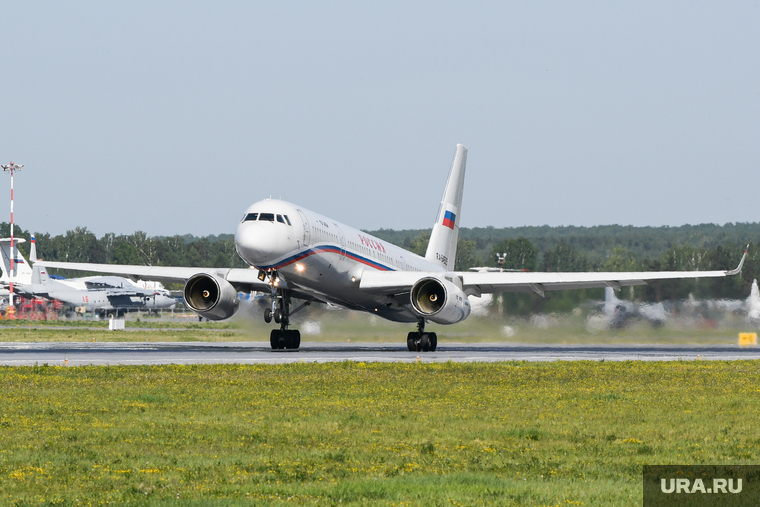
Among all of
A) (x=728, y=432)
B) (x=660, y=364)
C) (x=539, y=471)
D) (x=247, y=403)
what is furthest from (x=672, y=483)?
(x=660, y=364)

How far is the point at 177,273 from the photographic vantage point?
136ft

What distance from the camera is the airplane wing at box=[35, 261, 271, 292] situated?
40.1 meters

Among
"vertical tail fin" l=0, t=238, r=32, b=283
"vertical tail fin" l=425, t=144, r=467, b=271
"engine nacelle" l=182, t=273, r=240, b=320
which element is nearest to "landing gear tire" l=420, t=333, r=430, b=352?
"engine nacelle" l=182, t=273, r=240, b=320

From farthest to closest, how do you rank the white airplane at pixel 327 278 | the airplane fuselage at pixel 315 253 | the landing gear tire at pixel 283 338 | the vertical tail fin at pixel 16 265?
the vertical tail fin at pixel 16 265 < the landing gear tire at pixel 283 338 < the white airplane at pixel 327 278 < the airplane fuselage at pixel 315 253

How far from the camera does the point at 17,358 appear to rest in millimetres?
31906

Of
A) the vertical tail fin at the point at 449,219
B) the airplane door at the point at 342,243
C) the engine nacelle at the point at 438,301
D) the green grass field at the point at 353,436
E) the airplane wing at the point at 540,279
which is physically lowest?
the green grass field at the point at 353,436

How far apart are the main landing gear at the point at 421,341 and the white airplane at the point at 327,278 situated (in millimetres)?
43

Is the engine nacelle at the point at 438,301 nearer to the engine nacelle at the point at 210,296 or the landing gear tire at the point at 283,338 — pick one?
the landing gear tire at the point at 283,338

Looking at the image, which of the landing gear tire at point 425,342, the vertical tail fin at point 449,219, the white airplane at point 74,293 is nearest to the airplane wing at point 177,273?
the landing gear tire at point 425,342

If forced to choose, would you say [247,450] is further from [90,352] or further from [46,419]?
[90,352]

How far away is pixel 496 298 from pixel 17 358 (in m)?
28.1

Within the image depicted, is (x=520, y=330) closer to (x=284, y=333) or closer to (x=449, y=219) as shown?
(x=449, y=219)

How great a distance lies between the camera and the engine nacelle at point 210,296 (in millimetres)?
38250

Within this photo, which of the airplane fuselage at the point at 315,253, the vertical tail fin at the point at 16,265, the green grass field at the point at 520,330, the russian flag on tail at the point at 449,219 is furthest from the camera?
the vertical tail fin at the point at 16,265
